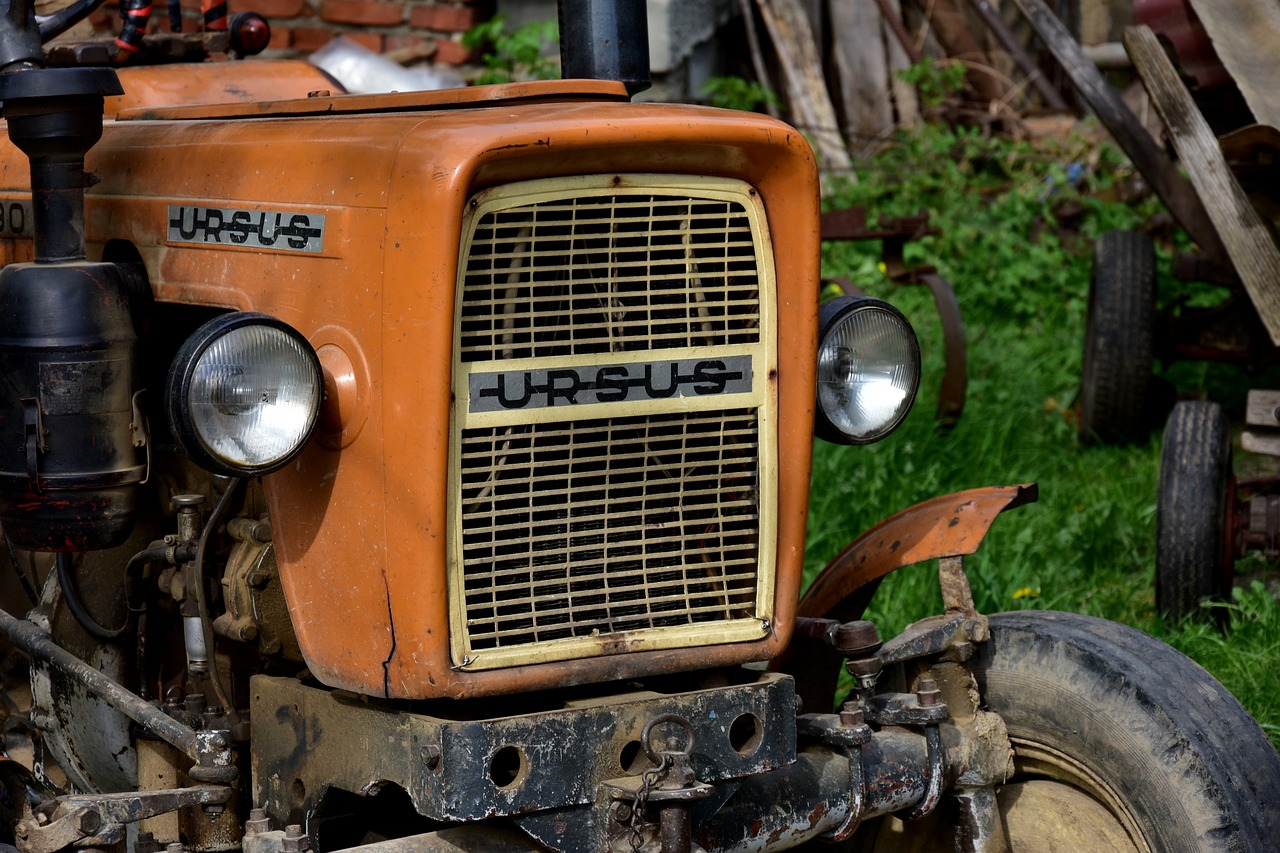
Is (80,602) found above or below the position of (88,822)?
above

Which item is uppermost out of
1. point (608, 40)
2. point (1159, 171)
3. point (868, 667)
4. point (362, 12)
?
point (362, 12)

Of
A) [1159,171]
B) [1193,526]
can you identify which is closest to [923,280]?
[1159,171]

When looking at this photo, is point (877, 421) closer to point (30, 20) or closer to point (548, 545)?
point (548, 545)

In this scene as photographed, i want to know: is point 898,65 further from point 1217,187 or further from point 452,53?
point 1217,187

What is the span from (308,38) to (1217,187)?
12.5 feet

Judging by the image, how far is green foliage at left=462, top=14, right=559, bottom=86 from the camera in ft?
23.0

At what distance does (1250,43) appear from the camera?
4.51m

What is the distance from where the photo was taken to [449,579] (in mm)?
2281

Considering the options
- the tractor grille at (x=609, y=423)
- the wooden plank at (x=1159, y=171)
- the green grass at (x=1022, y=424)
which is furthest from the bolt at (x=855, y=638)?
the wooden plank at (x=1159, y=171)

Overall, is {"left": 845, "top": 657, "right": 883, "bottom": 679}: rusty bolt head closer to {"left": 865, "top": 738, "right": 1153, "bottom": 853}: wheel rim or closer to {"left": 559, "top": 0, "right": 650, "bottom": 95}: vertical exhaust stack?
{"left": 865, "top": 738, "right": 1153, "bottom": 853}: wheel rim

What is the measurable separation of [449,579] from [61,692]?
112 centimetres

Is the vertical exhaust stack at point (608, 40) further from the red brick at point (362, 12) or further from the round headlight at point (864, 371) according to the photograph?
the red brick at point (362, 12)

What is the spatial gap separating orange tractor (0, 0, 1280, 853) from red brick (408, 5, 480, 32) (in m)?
4.35

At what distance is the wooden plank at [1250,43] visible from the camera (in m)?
4.29
